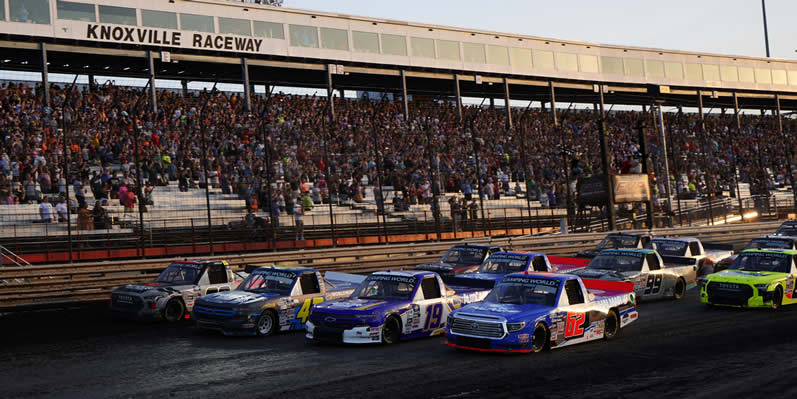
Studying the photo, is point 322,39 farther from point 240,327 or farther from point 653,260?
point 240,327

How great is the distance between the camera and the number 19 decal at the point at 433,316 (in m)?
14.1

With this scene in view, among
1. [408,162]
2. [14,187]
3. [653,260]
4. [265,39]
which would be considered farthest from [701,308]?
[265,39]

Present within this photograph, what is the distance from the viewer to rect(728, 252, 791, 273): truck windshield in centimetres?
1756

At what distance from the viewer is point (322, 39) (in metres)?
43.1

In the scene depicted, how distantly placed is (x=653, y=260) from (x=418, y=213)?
34.4 ft

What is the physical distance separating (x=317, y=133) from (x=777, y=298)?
14.9m

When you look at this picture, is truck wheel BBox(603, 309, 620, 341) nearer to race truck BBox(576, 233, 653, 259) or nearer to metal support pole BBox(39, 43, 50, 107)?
race truck BBox(576, 233, 653, 259)

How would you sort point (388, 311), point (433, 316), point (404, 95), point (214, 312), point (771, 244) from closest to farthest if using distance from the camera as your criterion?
1. point (388, 311)
2. point (433, 316)
3. point (214, 312)
4. point (771, 244)
5. point (404, 95)

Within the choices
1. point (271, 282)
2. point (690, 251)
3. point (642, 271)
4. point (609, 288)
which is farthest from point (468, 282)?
point (690, 251)

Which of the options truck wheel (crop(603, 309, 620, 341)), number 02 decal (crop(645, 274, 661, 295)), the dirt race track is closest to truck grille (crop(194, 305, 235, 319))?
the dirt race track

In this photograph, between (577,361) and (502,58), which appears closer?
(577,361)

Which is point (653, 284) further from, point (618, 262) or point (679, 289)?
point (679, 289)

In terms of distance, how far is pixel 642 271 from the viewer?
18.8m

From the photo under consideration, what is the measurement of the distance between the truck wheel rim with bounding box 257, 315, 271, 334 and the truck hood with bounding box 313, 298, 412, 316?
144 cm
